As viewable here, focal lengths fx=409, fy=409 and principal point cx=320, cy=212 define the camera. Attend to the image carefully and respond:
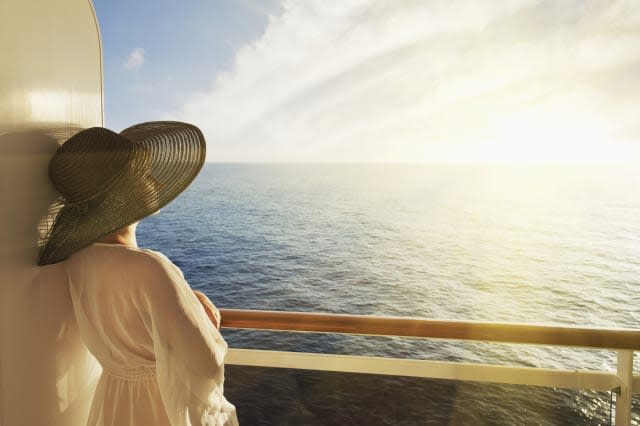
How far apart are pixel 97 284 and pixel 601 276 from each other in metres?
40.3

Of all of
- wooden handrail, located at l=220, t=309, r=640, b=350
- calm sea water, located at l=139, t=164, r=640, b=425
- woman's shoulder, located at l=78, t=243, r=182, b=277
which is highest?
woman's shoulder, located at l=78, t=243, r=182, b=277

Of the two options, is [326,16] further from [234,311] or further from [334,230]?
[234,311]

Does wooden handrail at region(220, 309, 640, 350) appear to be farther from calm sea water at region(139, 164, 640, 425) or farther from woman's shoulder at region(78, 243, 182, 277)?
calm sea water at region(139, 164, 640, 425)

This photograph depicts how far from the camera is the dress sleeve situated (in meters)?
0.71

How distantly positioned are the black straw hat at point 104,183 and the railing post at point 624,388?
3.87ft

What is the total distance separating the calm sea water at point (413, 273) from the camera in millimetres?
17547

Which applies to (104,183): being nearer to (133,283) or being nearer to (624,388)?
(133,283)

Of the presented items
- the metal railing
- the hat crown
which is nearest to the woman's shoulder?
the hat crown

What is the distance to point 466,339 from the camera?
103cm

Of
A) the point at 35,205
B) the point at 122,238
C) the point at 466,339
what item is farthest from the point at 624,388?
the point at 35,205

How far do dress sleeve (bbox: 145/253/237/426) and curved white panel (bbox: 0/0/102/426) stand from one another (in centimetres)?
25

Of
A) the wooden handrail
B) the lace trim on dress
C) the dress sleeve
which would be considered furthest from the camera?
the wooden handrail

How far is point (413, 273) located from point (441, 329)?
33.4 meters

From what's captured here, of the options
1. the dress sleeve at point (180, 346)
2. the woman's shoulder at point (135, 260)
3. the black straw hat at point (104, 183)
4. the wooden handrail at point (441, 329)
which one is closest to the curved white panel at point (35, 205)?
the black straw hat at point (104, 183)
